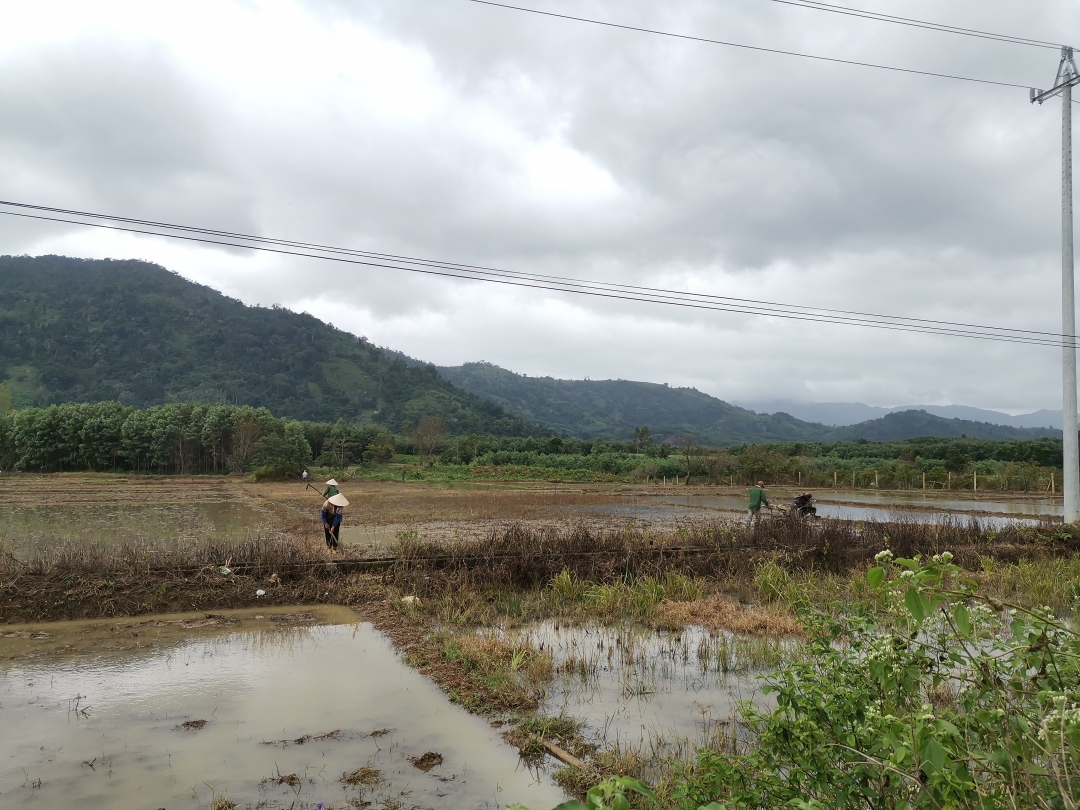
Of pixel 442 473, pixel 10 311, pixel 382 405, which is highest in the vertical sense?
pixel 10 311

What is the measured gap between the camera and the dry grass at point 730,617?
8.71 metres

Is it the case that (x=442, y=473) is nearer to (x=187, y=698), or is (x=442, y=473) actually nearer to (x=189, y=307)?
(x=187, y=698)

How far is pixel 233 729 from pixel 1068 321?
1992 cm

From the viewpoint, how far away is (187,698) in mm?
6371

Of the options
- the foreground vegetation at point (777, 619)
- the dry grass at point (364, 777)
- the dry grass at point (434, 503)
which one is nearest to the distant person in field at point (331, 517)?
the foreground vegetation at point (777, 619)

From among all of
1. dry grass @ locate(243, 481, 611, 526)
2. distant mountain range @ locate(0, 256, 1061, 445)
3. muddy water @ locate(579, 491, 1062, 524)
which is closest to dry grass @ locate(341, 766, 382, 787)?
dry grass @ locate(243, 481, 611, 526)

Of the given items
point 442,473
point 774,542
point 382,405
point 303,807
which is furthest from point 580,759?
point 382,405

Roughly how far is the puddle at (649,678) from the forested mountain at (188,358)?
337 feet

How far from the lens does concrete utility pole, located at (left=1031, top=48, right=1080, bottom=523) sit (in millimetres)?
16609

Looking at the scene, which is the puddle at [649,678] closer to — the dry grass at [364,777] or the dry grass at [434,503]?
the dry grass at [364,777]

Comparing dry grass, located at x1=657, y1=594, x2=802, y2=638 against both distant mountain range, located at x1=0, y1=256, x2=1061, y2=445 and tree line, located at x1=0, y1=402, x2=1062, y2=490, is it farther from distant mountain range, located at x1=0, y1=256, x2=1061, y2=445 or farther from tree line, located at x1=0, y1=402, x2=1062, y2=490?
distant mountain range, located at x1=0, y1=256, x2=1061, y2=445

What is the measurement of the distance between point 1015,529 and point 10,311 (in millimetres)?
146748

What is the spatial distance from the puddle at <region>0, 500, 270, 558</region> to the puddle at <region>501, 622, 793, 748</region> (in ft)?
29.6

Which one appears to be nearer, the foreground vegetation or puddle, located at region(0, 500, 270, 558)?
the foreground vegetation
